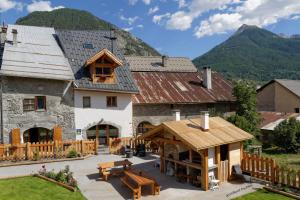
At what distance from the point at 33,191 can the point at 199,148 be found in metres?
7.90

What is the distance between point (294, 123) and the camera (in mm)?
30625

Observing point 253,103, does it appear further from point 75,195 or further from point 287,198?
point 75,195

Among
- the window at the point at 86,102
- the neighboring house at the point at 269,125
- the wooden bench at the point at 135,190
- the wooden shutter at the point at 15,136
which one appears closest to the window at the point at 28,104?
the wooden shutter at the point at 15,136

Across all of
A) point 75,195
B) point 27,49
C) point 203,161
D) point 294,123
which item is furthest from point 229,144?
point 27,49

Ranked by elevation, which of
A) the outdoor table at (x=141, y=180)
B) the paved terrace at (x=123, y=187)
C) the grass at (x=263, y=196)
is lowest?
the grass at (x=263, y=196)

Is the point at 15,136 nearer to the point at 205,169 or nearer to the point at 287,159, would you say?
the point at 205,169

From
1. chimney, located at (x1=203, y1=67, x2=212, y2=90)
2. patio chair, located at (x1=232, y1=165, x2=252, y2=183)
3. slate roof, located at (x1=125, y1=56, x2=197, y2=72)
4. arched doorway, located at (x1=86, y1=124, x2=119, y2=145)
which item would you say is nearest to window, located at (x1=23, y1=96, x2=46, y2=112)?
arched doorway, located at (x1=86, y1=124, x2=119, y2=145)

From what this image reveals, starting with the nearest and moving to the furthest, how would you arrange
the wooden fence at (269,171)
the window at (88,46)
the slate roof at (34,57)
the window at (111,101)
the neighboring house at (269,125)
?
1. the wooden fence at (269,171)
2. the slate roof at (34,57)
3. the window at (111,101)
4. the window at (88,46)
5. the neighboring house at (269,125)

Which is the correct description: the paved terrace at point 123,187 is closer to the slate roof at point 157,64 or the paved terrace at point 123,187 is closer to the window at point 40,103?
the window at point 40,103

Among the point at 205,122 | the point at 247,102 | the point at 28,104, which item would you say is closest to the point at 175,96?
the point at 247,102

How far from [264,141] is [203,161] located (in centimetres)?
2143

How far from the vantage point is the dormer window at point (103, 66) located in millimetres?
28344

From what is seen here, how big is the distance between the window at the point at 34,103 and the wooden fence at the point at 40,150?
4068 millimetres

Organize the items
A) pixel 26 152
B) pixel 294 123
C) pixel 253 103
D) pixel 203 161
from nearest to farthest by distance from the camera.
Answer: pixel 203 161 < pixel 26 152 < pixel 294 123 < pixel 253 103
